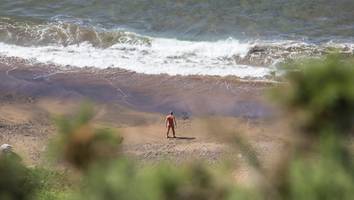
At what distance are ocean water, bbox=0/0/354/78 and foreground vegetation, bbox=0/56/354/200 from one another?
20.2 metres

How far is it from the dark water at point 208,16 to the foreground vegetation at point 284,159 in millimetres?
23999

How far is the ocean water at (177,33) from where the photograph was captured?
89.2ft

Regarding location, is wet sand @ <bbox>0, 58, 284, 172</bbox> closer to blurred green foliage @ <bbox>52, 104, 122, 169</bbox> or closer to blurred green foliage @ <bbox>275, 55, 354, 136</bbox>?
blurred green foliage @ <bbox>52, 104, 122, 169</bbox>

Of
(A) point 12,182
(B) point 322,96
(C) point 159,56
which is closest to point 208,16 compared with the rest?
→ (C) point 159,56

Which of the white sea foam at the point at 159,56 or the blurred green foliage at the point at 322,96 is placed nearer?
the blurred green foliage at the point at 322,96

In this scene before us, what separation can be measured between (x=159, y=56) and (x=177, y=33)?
2.57 meters

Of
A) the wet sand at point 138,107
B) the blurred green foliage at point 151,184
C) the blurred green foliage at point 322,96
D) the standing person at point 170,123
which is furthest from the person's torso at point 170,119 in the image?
the blurred green foliage at point 322,96

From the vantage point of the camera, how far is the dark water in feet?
97.1

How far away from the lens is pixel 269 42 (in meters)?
28.4

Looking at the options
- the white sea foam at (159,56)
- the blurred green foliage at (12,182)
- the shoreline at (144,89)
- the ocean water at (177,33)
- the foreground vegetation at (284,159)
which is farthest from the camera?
the ocean water at (177,33)

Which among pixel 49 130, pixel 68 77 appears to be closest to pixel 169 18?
pixel 68 77

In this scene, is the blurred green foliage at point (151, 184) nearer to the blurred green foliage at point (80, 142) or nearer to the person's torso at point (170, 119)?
the blurred green foliage at point (80, 142)

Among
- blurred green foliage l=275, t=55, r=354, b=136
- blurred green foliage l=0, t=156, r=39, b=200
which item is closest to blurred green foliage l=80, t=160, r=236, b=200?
blurred green foliage l=275, t=55, r=354, b=136

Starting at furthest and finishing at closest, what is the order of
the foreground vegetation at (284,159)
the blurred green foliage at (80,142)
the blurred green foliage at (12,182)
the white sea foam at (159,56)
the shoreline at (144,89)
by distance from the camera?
the white sea foam at (159,56), the shoreline at (144,89), the blurred green foliage at (12,182), the blurred green foliage at (80,142), the foreground vegetation at (284,159)
